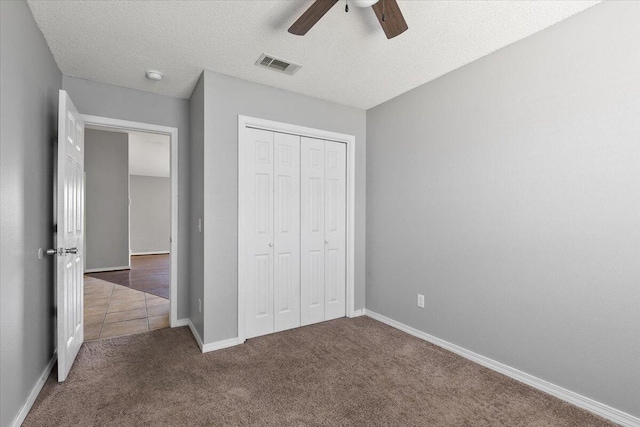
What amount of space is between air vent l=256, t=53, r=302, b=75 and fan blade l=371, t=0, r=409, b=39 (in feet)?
3.41

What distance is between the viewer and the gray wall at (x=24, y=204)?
5.34 feet

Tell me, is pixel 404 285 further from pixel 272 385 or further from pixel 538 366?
pixel 272 385

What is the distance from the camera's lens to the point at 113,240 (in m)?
6.46

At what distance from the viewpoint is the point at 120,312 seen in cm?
383

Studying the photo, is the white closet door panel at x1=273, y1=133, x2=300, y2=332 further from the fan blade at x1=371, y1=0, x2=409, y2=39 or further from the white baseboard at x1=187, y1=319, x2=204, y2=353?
the fan blade at x1=371, y1=0, x2=409, y2=39

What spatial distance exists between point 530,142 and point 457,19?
38.9 inches

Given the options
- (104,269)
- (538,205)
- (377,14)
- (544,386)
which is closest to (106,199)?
(104,269)

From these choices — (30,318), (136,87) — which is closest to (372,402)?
(30,318)

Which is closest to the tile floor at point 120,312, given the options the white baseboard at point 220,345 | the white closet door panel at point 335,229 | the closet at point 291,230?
the white baseboard at point 220,345

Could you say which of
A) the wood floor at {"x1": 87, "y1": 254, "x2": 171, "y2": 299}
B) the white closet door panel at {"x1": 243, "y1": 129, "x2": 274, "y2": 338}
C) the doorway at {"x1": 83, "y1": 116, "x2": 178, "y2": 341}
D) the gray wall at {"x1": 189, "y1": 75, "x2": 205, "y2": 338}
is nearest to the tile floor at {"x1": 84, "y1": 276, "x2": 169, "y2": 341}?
the doorway at {"x1": 83, "y1": 116, "x2": 178, "y2": 341}

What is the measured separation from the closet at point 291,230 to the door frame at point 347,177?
38mm

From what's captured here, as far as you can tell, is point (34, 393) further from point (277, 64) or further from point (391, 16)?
point (391, 16)

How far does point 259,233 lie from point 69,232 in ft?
4.88

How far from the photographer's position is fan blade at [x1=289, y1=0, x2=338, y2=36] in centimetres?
167
